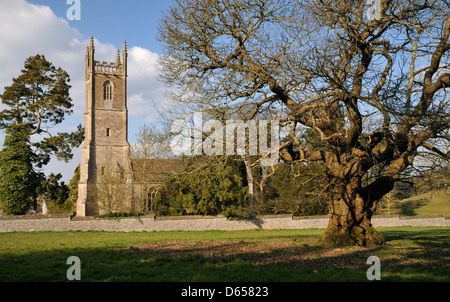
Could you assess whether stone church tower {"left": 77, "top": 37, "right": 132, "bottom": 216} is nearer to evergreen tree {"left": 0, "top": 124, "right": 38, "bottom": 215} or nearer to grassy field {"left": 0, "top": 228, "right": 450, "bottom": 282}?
evergreen tree {"left": 0, "top": 124, "right": 38, "bottom": 215}

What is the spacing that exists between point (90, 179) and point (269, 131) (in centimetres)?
3735

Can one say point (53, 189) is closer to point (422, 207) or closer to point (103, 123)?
point (103, 123)

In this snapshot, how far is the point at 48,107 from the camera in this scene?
36781 mm

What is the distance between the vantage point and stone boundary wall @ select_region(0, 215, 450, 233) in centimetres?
2481

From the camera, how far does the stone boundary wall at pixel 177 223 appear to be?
2481cm

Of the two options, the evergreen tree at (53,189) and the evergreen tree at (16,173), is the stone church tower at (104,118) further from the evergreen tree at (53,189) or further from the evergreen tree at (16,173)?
the evergreen tree at (16,173)

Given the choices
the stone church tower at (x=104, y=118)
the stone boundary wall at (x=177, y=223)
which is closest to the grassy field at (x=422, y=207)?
the stone boundary wall at (x=177, y=223)

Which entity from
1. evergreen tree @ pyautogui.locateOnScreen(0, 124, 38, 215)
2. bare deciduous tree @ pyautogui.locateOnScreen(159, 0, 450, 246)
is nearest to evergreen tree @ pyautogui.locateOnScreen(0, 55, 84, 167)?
evergreen tree @ pyautogui.locateOnScreen(0, 124, 38, 215)

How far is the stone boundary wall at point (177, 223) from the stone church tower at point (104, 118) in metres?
20.8

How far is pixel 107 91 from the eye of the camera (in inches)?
A: 2053

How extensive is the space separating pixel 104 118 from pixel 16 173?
19122mm

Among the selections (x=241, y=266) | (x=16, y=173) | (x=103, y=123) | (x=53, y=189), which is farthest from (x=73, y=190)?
(x=241, y=266)
